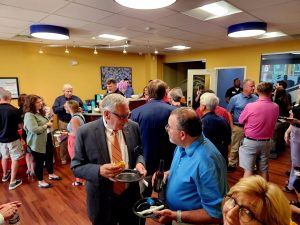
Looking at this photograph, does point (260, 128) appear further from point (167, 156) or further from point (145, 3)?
point (145, 3)

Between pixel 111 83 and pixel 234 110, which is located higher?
pixel 111 83

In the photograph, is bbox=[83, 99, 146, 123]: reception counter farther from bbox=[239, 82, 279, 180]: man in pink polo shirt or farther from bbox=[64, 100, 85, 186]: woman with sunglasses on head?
bbox=[239, 82, 279, 180]: man in pink polo shirt

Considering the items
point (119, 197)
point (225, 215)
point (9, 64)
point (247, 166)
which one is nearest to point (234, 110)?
point (247, 166)

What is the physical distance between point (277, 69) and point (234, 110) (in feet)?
10.1

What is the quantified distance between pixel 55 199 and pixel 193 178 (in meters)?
2.63

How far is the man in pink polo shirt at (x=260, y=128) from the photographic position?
8.96 ft

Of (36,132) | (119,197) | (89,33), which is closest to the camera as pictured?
(119,197)

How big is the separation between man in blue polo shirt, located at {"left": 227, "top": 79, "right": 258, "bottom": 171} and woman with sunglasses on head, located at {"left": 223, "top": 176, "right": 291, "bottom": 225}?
2.96 metres

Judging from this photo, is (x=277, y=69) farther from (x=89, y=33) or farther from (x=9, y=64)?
(x=9, y=64)

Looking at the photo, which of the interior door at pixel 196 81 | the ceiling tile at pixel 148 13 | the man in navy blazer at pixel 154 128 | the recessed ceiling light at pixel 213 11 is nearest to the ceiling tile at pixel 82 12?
the ceiling tile at pixel 148 13

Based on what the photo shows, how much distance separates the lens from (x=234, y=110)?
387 cm

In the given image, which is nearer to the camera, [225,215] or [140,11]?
[225,215]

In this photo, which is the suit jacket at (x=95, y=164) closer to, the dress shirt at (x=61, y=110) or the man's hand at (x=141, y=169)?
the man's hand at (x=141, y=169)

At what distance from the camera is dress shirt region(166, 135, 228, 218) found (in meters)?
1.13
